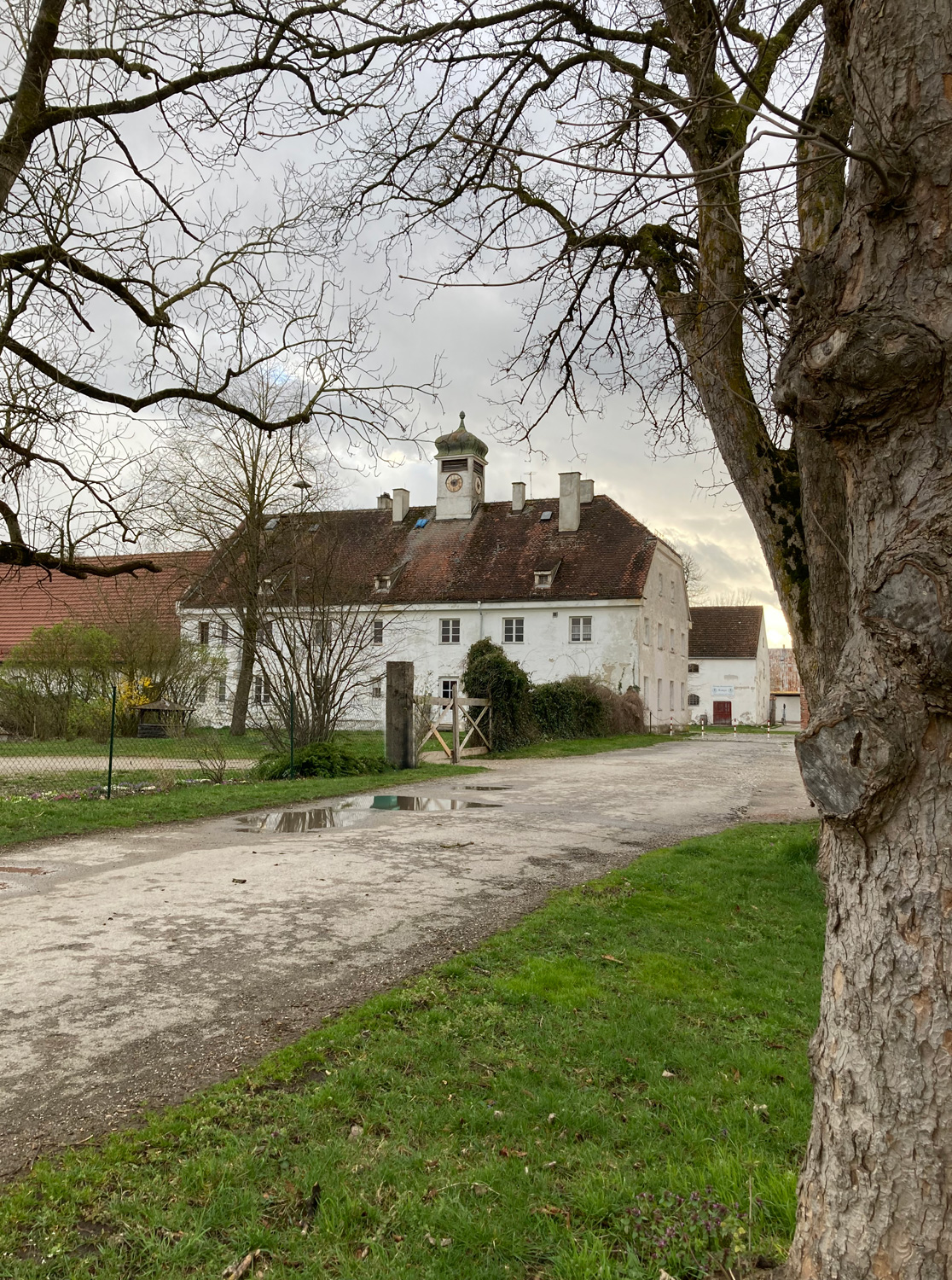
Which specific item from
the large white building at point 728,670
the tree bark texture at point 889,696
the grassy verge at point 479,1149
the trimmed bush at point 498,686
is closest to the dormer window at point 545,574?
the trimmed bush at point 498,686

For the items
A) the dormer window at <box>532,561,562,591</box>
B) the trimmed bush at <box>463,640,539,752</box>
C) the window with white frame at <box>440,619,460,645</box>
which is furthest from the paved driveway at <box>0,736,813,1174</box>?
the window with white frame at <box>440,619,460,645</box>

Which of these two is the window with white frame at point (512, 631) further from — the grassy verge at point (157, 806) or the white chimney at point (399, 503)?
the grassy verge at point (157, 806)

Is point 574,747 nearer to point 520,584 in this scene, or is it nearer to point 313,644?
point 313,644

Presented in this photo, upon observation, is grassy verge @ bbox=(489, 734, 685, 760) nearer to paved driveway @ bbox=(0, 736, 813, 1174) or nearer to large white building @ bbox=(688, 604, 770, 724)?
paved driveway @ bbox=(0, 736, 813, 1174)

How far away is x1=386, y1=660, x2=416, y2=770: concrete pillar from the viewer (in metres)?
18.2

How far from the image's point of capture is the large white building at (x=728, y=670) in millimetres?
57281

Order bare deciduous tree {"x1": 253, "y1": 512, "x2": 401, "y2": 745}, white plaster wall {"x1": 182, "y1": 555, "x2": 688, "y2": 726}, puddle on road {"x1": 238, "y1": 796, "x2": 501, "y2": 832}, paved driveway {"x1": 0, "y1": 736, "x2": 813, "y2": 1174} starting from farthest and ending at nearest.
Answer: white plaster wall {"x1": 182, "y1": 555, "x2": 688, "y2": 726}
bare deciduous tree {"x1": 253, "y1": 512, "x2": 401, "y2": 745}
puddle on road {"x1": 238, "y1": 796, "x2": 501, "y2": 832}
paved driveway {"x1": 0, "y1": 736, "x2": 813, "y2": 1174}

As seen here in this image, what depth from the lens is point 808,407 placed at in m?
2.57

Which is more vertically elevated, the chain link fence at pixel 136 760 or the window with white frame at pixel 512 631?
the window with white frame at pixel 512 631

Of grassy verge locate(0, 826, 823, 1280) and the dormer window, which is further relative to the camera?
the dormer window

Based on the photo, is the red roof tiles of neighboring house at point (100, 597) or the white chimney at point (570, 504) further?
the white chimney at point (570, 504)

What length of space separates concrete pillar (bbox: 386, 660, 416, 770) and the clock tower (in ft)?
76.8

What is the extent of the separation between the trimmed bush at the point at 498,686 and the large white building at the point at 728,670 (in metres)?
34.1

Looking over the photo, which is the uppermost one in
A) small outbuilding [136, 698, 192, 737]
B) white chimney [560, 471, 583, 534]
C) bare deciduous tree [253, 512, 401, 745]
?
white chimney [560, 471, 583, 534]
